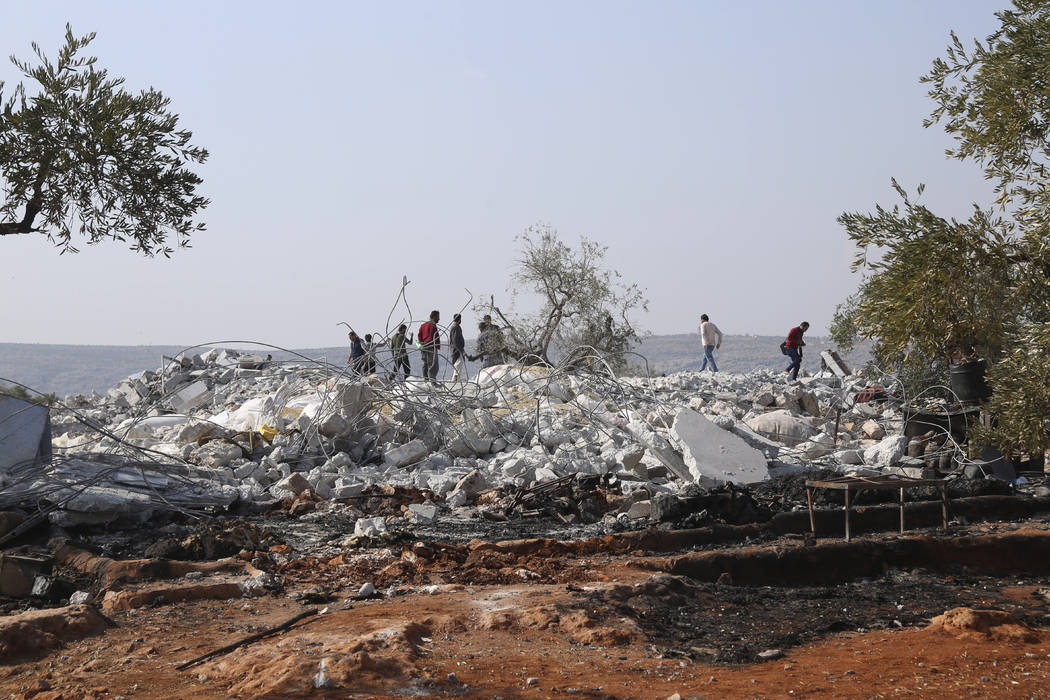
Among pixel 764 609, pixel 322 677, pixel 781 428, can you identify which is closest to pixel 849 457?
pixel 781 428

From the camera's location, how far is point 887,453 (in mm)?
10641

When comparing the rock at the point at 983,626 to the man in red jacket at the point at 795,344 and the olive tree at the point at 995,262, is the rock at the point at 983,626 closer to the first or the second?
the olive tree at the point at 995,262

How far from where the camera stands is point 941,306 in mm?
5688

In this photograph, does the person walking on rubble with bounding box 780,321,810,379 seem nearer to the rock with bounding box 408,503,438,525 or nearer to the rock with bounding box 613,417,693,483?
the rock with bounding box 613,417,693,483

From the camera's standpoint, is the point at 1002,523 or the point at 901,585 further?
the point at 1002,523

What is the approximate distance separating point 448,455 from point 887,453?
5.41 m

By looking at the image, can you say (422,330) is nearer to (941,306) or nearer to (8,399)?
(8,399)

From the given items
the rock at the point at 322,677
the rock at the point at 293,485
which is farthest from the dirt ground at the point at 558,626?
the rock at the point at 293,485

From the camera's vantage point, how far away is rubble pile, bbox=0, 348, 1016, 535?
8.21 meters

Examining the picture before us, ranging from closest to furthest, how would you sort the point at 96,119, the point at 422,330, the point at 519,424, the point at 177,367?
the point at 96,119 < the point at 519,424 < the point at 422,330 < the point at 177,367

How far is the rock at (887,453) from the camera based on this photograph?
34.4ft

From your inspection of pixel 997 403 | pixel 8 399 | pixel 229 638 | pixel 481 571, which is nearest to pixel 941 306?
pixel 997 403

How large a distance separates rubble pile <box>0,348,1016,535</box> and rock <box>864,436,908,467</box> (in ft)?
0.08

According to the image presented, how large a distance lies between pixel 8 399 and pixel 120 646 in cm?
527
